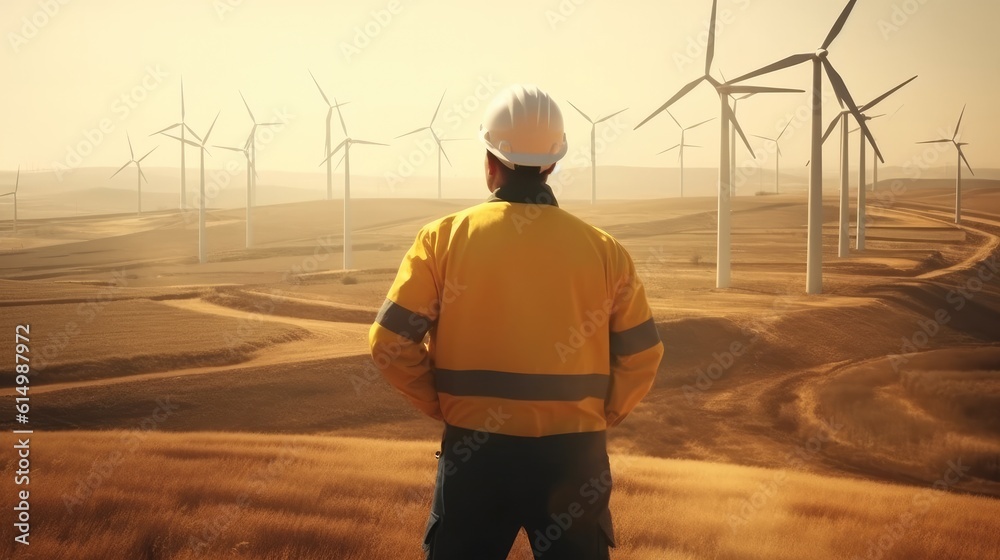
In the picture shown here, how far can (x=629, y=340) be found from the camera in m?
3.17

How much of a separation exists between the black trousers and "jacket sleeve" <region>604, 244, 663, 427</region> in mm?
271

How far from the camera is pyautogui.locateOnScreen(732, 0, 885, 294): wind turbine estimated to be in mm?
23641

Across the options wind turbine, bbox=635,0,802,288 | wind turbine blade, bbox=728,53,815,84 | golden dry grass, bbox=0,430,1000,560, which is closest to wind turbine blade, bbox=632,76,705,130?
wind turbine, bbox=635,0,802,288

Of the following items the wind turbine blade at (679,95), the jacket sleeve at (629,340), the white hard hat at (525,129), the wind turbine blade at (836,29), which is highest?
the wind turbine blade at (836,29)

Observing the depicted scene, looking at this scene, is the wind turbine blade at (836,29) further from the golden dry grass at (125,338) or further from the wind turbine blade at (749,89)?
the golden dry grass at (125,338)

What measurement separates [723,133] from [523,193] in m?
26.9

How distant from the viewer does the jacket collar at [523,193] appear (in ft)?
10.2

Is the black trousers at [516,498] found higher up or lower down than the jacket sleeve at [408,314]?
lower down

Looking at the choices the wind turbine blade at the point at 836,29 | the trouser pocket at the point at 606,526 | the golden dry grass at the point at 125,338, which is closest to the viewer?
the trouser pocket at the point at 606,526

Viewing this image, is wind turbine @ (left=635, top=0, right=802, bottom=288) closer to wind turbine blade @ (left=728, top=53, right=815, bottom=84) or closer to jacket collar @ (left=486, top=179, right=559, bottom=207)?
wind turbine blade @ (left=728, top=53, right=815, bottom=84)

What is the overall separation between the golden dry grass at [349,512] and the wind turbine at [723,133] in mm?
17983

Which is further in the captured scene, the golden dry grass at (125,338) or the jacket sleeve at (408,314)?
the golden dry grass at (125,338)

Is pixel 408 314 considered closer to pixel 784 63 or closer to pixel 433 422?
pixel 433 422

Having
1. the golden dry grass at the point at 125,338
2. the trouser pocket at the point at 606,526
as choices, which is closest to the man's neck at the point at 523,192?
the trouser pocket at the point at 606,526
